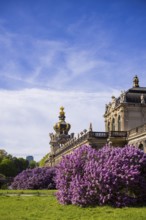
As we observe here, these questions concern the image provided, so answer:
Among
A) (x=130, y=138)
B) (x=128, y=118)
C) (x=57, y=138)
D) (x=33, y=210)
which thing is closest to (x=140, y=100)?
(x=128, y=118)

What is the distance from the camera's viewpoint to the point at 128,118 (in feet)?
153

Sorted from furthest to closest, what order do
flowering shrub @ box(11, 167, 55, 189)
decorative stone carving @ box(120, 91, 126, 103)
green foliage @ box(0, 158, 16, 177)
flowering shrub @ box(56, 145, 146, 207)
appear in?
green foliage @ box(0, 158, 16, 177)
decorative stone carving @ box(120, 91, 126, 103)
flowering shrub @ box(11, 167, 55, 189)
flowering shrub @ box(56, 145, 146, 207)

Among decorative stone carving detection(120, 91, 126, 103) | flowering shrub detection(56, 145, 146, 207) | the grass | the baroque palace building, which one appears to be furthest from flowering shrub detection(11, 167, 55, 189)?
the grass

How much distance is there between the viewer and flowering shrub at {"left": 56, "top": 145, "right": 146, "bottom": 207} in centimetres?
1847

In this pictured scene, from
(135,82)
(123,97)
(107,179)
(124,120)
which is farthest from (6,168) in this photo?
(107,179)

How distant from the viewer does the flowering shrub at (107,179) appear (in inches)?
727

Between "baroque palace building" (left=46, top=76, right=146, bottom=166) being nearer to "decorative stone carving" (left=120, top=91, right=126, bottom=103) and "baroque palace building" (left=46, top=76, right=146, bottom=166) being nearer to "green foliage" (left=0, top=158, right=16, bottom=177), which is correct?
"decorative stone carving" (left=120, top=91, right=126, bottom=103)

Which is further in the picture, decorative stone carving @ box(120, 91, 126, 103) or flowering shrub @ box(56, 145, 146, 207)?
decorative stone carving @ box(120, 91, 126, 103)

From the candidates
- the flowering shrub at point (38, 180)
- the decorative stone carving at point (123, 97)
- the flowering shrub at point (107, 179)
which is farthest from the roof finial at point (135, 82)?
the flowering shrub at point (107, 179)

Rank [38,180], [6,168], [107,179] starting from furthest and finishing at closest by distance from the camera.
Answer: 1. [6,168]
2. [38,180]
3. [107,179]

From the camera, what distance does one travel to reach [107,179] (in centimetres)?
1853

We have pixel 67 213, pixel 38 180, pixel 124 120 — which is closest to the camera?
pixel 67 213

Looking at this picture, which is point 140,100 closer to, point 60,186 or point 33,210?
point 60,186

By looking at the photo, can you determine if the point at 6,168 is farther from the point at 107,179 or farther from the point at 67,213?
the point at 67,213
